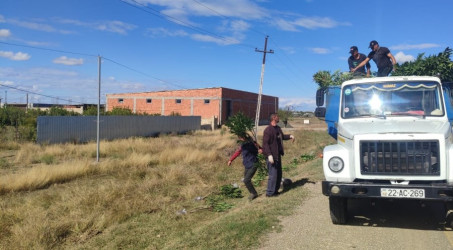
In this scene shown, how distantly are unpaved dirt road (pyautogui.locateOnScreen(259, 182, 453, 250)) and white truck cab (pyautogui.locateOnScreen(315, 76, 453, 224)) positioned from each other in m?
0.40

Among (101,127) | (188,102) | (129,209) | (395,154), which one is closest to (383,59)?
(395,154)

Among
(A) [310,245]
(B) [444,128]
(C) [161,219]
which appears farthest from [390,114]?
(C) [161,219]

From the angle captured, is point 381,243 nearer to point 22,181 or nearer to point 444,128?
point 444,128

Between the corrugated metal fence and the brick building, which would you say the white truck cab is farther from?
the brick building

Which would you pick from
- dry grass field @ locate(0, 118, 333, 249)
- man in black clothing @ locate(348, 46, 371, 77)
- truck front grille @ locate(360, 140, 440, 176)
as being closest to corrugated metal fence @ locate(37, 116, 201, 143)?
dry grass field @ locate(0, 118, 333, 249)

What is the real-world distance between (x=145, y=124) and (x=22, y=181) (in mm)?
25301

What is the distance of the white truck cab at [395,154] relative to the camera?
5.04m

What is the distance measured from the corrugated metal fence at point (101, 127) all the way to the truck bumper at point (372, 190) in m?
22.9

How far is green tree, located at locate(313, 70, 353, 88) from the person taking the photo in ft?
32.6

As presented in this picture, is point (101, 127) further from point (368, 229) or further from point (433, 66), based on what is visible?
point (368, 229)

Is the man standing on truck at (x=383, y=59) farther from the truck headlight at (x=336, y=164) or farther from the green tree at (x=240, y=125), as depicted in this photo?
the truck headlight at (x=336, y=164)

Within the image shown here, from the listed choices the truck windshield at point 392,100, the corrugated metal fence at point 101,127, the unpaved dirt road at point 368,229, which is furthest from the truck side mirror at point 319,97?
the corrugated metal fence at point 101,127

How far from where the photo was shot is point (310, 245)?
16.4ft

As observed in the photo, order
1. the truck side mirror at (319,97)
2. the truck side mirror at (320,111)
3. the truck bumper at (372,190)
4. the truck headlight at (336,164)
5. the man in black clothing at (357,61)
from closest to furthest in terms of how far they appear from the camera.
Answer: the truck bumper at (372,190) → the truck headlight at (336,164) → the truck side mirror at (320,111) → the truck side mirror at (319,97) → the man in black clothing at (357,61)
